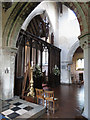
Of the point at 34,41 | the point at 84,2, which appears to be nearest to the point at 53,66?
the point at 34,41

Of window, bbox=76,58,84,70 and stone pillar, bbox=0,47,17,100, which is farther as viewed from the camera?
window, bbox=76,58,84,70

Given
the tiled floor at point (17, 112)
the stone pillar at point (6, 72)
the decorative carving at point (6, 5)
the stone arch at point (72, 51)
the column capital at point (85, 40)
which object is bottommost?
the tiled floor at point (17, 112)

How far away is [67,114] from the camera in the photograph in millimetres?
3268

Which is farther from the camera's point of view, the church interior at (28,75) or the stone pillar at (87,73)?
the church interior at (28,75)

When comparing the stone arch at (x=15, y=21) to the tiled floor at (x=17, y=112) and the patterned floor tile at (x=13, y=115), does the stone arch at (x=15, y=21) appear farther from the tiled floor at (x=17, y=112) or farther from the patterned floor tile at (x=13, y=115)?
the patterned floor tile at (x=13, y=115)

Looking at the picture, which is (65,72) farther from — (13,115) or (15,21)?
(13,115)

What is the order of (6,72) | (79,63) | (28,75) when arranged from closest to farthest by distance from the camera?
(6,72) → (28,75) → (79,63)

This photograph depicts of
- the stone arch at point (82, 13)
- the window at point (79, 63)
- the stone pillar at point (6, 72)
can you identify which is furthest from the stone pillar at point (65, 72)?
the stone arch at point (82, 13)

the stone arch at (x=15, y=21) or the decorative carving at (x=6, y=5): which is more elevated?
the decorative carving at (x=6, y=5)

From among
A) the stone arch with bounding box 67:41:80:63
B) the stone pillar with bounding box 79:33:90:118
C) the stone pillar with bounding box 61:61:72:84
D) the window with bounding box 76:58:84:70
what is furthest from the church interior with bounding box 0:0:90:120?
the window with bounding box 76:58:84:70

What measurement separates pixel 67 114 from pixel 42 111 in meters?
0.82

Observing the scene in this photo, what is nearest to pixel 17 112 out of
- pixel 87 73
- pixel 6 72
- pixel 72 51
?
pixel 6 72

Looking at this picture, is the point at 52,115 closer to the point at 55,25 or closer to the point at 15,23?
the point at 15,23

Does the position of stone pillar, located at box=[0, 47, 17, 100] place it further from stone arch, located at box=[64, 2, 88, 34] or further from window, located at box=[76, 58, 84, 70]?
window, located at box=[76, 58, 84, 70]
